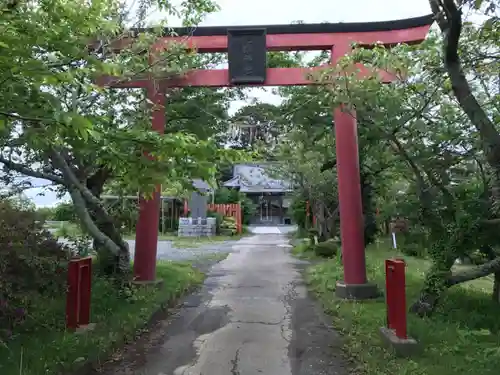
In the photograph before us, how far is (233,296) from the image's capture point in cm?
1053

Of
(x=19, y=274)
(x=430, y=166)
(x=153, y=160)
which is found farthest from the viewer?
(x=430, y=166)

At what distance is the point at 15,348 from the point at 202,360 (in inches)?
85.3

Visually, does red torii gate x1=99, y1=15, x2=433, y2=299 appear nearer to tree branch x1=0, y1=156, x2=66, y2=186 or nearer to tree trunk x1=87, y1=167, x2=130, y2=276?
tree trunk x1=87, y1=167, x2=130, y2=276

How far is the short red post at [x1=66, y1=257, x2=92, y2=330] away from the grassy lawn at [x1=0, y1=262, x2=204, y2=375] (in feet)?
0.67

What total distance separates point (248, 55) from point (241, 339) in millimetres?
5560

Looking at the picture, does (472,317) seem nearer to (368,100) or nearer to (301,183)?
(368,100)

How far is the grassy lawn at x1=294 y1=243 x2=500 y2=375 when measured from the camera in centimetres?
518

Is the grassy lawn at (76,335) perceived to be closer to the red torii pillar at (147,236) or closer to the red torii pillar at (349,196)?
the red torii pillar at (147,236)

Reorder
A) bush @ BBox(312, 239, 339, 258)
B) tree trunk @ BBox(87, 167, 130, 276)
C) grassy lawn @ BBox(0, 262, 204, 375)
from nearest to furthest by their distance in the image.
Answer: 1. grassy lawn @ BBox(0, 262, 204, 375)
2. tree trunk @ BBox(87, 167, 130, 276)
3. bush @ BBox(312, 239, 339, 258)

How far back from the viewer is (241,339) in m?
6.98

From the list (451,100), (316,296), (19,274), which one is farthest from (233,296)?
(451,100)

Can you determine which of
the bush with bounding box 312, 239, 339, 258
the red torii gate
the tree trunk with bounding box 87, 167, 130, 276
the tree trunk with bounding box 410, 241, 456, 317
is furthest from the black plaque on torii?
the bush with bounding box 312, 239, 339, 258

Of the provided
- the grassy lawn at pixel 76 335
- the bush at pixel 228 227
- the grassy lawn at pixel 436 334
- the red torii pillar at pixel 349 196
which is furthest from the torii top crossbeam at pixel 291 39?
the bush at pixel 228 227

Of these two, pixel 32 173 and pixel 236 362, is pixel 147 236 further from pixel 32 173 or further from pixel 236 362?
pixel 236 362
